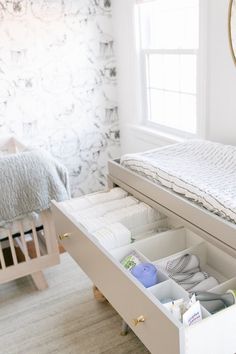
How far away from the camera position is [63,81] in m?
2.99

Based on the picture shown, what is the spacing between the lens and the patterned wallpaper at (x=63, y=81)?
2.77 metres

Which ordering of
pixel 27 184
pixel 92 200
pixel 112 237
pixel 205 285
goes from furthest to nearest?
pixel 27 184
pixel 92 200
pixel 112 237
pixel 205 285

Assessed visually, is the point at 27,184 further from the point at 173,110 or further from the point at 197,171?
the point at 173,110

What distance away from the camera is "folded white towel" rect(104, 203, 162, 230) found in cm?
152

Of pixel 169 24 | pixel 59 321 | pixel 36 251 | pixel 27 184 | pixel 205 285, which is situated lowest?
pixel 59 321

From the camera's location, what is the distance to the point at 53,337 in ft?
6.25

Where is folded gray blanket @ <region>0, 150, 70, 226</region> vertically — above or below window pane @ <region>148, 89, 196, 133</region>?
below

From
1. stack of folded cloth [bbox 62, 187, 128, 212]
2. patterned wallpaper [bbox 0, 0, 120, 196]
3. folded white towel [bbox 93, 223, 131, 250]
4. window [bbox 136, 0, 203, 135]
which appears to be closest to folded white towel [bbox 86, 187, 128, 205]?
stack of folded cloth [bbox 62, 187, 128, 212]

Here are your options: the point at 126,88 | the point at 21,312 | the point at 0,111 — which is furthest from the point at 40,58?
the point at 21,312

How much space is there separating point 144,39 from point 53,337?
2.07m

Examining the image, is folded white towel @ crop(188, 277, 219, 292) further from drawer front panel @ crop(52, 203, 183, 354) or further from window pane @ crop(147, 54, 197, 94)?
window pane @ crop(147, 54, 197, 94)

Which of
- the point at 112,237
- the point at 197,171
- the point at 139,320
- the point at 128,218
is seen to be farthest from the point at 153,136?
the point at 139,320

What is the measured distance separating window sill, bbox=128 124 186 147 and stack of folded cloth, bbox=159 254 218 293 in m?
1.26

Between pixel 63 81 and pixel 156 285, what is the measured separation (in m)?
2.20
